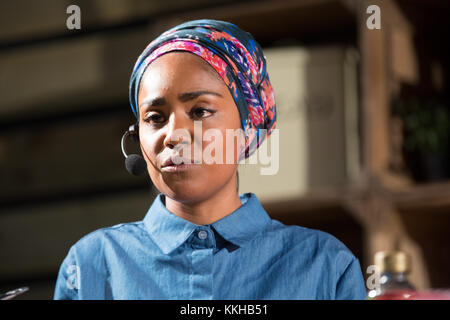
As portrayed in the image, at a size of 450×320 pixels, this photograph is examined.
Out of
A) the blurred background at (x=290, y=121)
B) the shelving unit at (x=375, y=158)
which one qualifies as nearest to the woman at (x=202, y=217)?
the blurred background at (x=290, y=121)

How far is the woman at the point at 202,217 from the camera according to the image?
52cm

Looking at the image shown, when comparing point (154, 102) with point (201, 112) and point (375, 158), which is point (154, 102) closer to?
point (201, 112)

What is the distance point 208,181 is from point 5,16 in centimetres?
96

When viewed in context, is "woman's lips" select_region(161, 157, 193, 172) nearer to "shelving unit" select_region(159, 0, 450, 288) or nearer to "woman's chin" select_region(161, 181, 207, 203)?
"woman's chin" select_region(161, 181, 207, 203)

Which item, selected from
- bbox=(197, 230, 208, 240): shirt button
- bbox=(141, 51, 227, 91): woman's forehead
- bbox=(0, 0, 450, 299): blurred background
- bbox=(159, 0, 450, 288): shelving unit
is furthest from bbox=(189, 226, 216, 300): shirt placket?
bbox=(159, 0, 450, 288): shelving unit

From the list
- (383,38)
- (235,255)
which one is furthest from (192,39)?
(383,38)

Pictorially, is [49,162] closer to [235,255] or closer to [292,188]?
[292,188]

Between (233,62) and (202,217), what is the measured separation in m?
0.12

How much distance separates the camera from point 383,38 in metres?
1.40

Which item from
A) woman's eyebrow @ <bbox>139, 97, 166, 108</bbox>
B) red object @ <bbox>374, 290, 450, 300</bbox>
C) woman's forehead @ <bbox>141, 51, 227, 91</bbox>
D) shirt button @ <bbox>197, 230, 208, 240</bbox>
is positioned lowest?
red object @ <bbox>374, 290, 450, 300</bbox>

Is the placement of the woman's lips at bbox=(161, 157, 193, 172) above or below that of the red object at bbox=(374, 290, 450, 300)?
above

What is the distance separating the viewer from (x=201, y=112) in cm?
52

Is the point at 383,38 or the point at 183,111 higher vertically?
the point at 383,38

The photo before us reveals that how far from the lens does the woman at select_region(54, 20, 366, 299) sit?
20.5 inches
